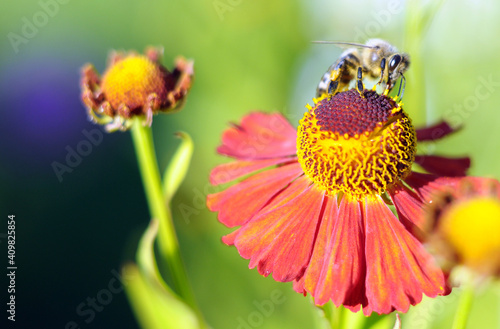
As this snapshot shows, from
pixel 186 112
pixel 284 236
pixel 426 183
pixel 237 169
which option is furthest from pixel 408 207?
pixel 186 112

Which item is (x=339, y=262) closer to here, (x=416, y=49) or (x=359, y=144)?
(x=359, y=144)

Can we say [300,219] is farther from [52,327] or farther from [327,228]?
[52,327]

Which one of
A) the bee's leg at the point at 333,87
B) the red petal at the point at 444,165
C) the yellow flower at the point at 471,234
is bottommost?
the yellow flower at the point at 471,234

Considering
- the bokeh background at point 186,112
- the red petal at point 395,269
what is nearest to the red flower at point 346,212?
the red petal at point 395,269

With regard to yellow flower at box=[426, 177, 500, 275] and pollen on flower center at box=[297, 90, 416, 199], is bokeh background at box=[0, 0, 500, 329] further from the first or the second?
yellow flower at box=[426, 177, 500, 275]

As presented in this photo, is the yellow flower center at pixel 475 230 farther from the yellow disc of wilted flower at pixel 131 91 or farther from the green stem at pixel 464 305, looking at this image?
the yellow disc of wilted flower at pixel 131 91

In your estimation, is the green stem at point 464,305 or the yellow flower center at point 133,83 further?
the yellow flower center at point 133,83
